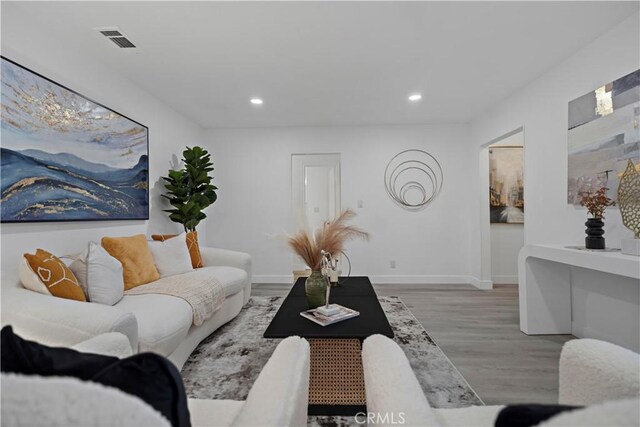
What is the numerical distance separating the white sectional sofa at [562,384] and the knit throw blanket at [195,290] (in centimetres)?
158

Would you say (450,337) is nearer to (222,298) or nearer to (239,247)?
(222,298)

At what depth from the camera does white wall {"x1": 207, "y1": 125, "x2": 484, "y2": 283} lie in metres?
4.53

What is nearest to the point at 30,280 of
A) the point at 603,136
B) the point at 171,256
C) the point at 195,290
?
the point at 195,290

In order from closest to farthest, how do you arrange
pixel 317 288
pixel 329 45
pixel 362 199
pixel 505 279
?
pixel 317 288 → pixel 329 45 → pixel 505 279 → pixel 362 199

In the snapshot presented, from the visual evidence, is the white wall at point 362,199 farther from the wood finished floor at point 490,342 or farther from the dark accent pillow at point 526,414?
the dark accent pillow at point 526,414

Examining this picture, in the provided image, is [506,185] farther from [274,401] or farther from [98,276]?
[98,276]

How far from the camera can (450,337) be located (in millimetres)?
2547

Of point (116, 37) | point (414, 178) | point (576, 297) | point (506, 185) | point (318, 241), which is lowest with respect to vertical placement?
point (576, 297)

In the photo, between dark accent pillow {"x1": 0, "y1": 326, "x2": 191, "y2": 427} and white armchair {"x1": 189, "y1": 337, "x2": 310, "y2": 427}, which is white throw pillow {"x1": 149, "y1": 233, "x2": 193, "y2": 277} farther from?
dark accent pillow {"x1": 0, "y1": 326, "x2": 191, "y2": 427}

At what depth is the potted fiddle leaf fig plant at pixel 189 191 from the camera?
11.1 feet

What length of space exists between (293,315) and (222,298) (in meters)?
0.88

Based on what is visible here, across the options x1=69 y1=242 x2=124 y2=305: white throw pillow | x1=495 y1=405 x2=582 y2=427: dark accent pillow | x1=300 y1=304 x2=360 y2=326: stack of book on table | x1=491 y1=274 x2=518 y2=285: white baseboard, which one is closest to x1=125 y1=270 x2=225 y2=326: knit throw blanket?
x1=69 y1=242 x2=124 y2=305: white throw pillow

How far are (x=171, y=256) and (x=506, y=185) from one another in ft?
15.4

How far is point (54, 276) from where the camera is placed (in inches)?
65.3
